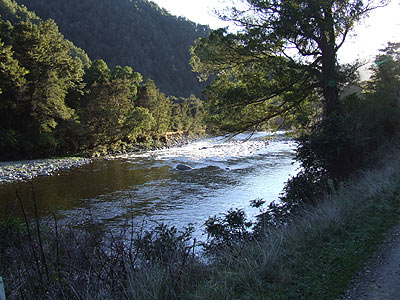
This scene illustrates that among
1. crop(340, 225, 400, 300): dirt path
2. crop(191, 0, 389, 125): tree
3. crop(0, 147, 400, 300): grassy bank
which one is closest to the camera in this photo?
→ crop(340, 225, 400, 300): dirt path

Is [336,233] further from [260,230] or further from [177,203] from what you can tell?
[177,203]

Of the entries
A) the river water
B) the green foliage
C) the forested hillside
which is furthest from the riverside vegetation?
the forested hillside

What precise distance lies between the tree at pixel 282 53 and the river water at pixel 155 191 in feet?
6.55

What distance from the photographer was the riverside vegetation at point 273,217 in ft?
9.43

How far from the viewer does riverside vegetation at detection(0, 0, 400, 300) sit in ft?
9.43

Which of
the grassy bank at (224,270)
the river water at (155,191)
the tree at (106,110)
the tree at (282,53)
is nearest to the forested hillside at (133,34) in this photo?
the tree at (106,110)

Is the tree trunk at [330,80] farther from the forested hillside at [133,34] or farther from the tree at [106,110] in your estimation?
the forested hillside at [133,34]

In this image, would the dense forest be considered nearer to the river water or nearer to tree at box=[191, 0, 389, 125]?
the river water

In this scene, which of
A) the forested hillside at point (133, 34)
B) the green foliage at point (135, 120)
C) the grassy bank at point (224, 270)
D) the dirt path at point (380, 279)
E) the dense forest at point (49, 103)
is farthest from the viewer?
the forested hillside at point (133, 34)

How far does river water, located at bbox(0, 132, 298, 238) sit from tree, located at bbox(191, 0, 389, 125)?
2.00m

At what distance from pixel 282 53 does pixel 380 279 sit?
26.7ft

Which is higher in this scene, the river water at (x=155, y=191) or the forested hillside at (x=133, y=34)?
the forested hillside at (x=133, y=34)

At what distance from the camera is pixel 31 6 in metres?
93.0

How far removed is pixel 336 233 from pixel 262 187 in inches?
369
